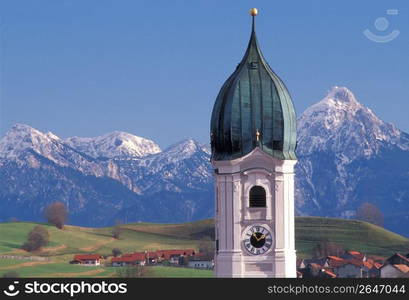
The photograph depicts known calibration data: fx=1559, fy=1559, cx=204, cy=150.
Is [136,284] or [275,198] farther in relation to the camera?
[275,198]

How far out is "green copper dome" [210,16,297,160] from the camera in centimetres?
9869

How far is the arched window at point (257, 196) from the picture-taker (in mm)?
99250

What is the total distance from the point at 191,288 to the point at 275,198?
644 inches

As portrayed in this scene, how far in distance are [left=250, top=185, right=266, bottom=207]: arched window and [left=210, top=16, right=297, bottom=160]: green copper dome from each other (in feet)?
7.60

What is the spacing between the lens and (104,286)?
84188 millimetres

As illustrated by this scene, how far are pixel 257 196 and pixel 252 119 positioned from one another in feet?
16.2

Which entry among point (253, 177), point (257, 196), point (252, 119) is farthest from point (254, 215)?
point (252, 119)

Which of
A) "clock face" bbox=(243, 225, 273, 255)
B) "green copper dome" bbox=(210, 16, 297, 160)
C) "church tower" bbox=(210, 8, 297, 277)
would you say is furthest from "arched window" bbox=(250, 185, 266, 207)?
"green copper dome" bbox=(210, 16, 297, 160)

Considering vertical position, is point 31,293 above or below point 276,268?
below

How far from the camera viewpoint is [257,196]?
99312mm

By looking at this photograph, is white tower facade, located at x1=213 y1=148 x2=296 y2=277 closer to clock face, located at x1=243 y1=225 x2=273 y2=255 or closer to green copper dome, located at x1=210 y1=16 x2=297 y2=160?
clock face, located at x1=243 y1=225 x2=273 y2=255

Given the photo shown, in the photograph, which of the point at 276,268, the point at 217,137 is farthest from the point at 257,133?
the point at 276,268

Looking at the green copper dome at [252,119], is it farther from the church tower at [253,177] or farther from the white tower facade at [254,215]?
the white tower facade at [254,215]

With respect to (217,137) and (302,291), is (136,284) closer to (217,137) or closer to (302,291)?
(302,291)
